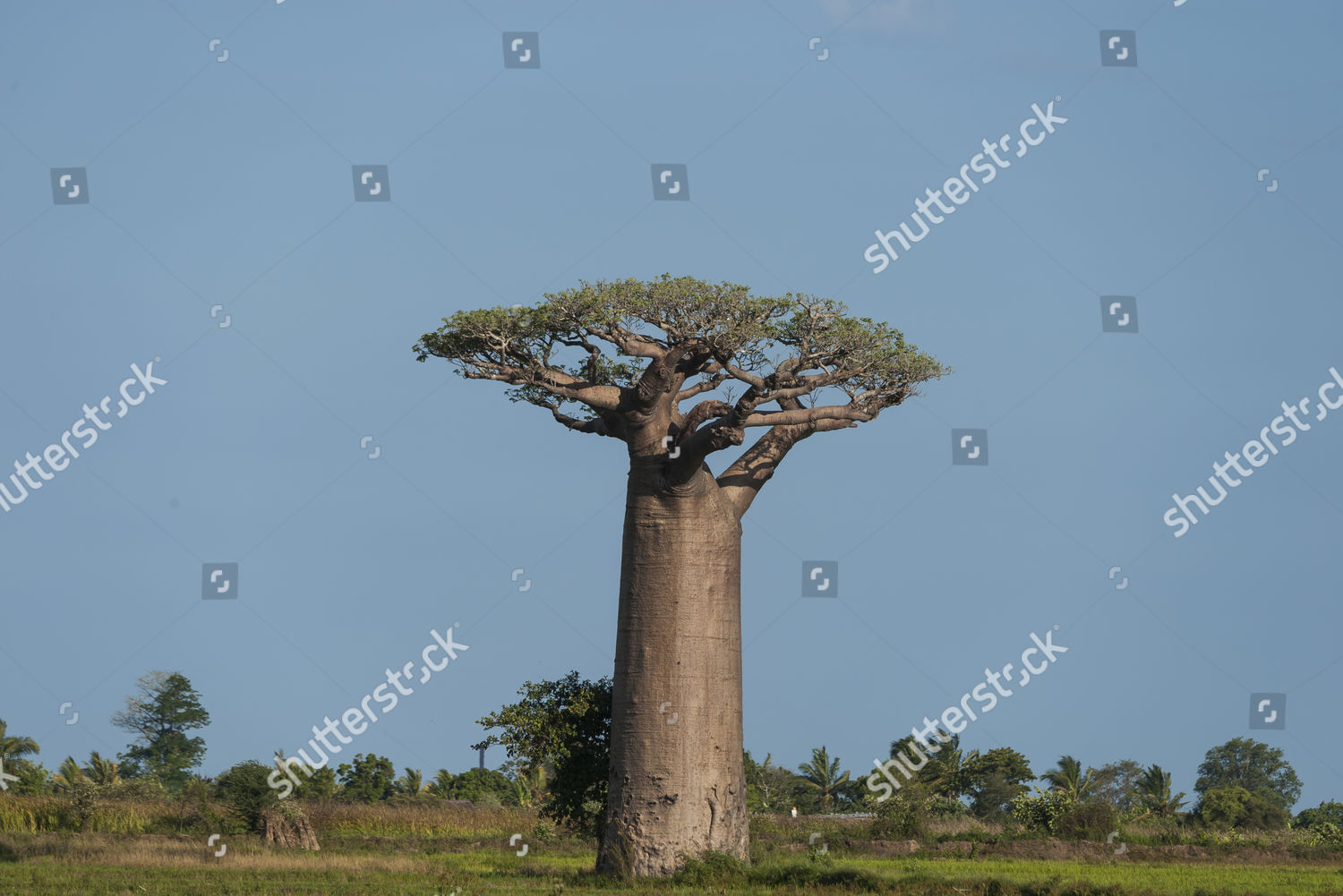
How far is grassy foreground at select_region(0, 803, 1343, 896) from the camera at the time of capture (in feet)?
64.2

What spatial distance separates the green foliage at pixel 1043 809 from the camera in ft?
110

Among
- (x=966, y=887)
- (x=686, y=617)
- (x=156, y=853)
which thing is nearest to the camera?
(x=966, y=887)

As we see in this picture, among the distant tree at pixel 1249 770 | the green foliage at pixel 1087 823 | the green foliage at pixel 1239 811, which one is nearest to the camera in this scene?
the green foliage at pixel 1087 823

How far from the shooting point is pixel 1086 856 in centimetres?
2858

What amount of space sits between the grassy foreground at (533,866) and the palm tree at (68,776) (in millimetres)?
14714

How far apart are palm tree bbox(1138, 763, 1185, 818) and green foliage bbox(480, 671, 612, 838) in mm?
28408

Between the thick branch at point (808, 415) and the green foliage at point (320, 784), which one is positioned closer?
the thick branch at point (808, 415)

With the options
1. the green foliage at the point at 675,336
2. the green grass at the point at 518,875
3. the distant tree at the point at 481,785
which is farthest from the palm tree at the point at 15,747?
the green foliage at the point at 675,336

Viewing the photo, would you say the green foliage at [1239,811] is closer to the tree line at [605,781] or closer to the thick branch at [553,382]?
the tree line at [605,781]

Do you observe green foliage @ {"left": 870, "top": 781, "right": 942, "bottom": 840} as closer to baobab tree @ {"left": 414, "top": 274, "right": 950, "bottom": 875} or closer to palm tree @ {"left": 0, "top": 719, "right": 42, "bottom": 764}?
baobab tree @ {"left": 414, "top": 274, "right": 950, "bottom": 875}

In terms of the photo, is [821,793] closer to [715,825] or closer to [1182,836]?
[1182,836]

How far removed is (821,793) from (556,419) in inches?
1227

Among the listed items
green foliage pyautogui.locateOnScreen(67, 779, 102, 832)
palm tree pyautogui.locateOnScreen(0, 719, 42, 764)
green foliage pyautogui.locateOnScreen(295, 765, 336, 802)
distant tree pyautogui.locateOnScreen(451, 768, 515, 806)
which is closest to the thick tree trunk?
green foliage pyautogui.locateOnScreen(67, 779, 102, 832)

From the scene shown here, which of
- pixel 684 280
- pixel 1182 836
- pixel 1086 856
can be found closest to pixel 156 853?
pixel 684 280
